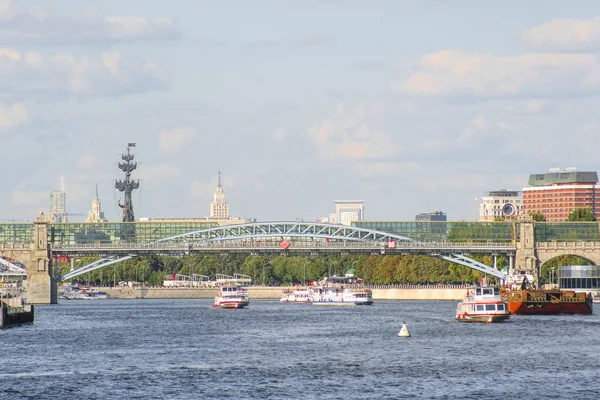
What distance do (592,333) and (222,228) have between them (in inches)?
3537

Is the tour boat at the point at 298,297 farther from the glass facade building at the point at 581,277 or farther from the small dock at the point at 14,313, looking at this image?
the small dock at the point at 14,313

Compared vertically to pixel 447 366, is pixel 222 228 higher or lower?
higher

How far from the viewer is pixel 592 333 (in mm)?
95188

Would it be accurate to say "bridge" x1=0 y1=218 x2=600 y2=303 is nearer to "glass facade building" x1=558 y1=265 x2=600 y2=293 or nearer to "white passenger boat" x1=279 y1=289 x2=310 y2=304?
"glass facade building" x1=558 y1=265 x2=600 y2=293

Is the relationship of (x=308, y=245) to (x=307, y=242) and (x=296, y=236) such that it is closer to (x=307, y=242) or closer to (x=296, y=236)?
(x=307, y=242)

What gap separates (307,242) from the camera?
173 m

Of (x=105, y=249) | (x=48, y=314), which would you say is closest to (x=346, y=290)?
(x=105, y=249)

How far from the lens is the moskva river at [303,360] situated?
201 feet

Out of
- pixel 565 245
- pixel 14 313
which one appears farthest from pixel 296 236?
pixel 14 313

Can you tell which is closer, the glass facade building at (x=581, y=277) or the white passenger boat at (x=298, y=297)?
the glass facade building at (x=581, y=277)

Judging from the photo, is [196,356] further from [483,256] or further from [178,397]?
[483,256]

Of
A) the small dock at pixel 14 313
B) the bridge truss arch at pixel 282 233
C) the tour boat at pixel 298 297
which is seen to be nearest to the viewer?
the small dock at pixel 14 313

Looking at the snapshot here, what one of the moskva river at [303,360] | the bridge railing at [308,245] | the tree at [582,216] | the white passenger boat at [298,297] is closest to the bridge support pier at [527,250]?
the bridge railing at [308,245]

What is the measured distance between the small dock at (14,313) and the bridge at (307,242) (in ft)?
154
